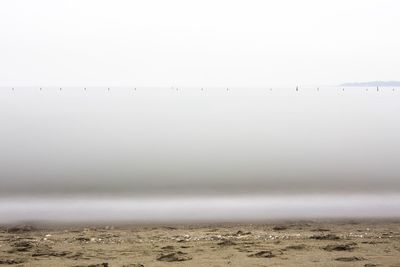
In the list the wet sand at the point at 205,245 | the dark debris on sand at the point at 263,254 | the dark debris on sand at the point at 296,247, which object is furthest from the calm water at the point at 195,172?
the dark debris on sand at the point at 263,254

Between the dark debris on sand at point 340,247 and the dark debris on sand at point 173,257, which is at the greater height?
the dark debris on sand at point 340,247

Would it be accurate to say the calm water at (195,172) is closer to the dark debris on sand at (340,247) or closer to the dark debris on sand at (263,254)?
the dark debris on sand at (340,247)

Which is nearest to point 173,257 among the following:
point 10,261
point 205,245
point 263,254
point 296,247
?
point 205,245

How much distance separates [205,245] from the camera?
11.6 metres

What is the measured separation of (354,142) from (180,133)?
15.5 meters

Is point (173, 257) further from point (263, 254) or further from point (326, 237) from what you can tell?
point (326, 237)

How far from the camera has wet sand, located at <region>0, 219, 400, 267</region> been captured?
10188 millimetres

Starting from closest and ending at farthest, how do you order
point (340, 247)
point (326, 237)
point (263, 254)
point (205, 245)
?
1. point (263, 254)
2. point (340, 247)
3. point (205, 245)
4. point (326, 237)

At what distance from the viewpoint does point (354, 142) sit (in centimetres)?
4225

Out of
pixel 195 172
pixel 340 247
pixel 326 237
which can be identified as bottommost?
pixel 340 247

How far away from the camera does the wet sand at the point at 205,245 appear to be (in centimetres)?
1019

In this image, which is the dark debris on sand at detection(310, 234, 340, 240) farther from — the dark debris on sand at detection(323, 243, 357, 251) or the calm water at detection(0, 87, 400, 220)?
the calm water at detection(0, 87, 400, 220)

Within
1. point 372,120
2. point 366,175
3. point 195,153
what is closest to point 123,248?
point 366,175

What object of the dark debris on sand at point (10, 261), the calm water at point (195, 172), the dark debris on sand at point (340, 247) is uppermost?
the calm water at point (195, 172)
